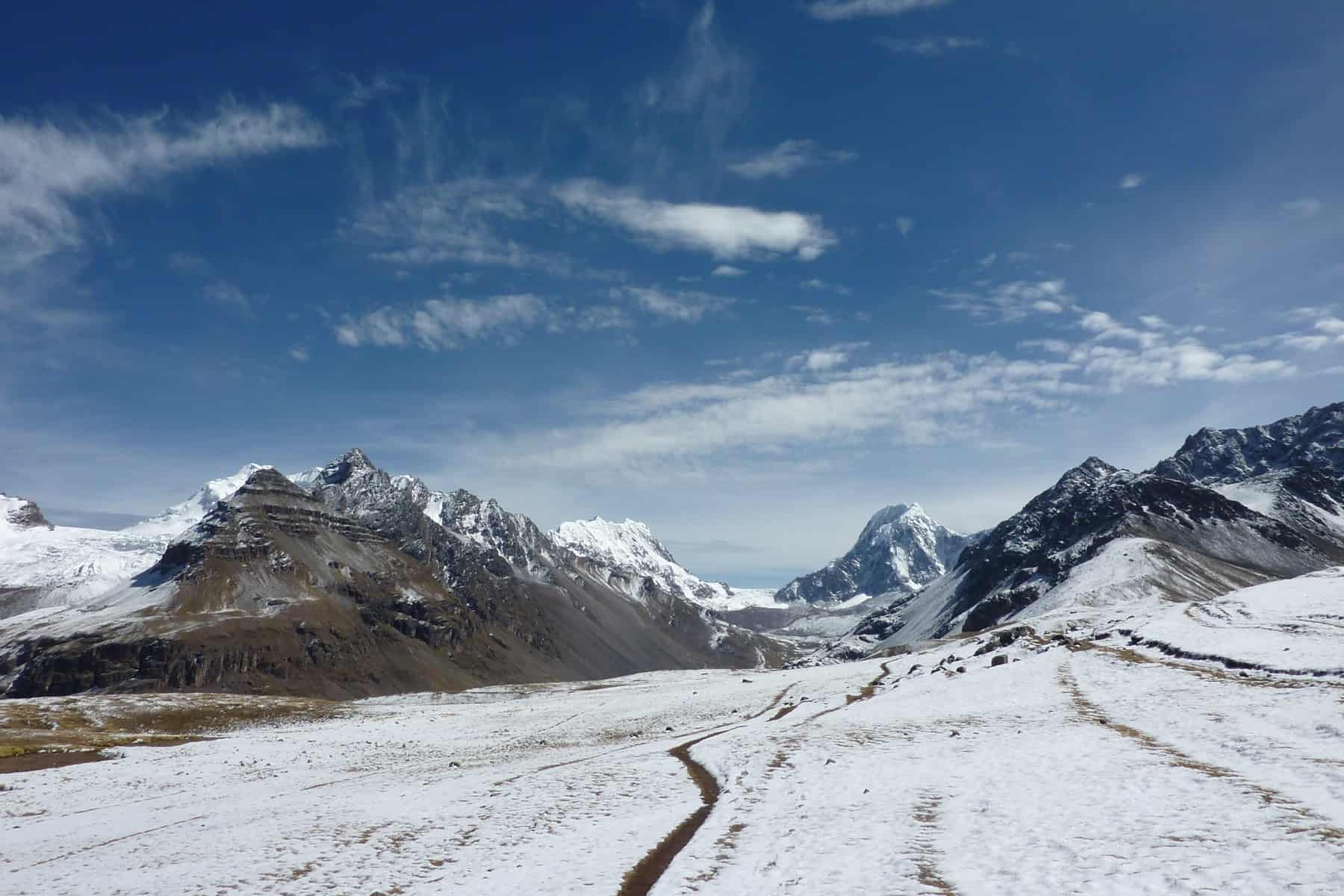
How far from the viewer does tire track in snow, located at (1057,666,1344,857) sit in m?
14.7

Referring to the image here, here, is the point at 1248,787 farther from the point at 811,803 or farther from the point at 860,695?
the point at 860,695

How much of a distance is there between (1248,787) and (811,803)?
11.4 metres

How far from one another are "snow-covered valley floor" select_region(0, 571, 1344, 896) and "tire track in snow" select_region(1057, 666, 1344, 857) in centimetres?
11

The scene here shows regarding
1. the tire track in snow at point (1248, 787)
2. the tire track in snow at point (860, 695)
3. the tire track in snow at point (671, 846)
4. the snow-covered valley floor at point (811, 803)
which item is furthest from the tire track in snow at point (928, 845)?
the tire track in snow at point (860, 695)

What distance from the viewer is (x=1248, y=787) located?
62.1 feet

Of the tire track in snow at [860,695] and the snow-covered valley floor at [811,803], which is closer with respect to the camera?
the snow-covered valley floor at [811,803]

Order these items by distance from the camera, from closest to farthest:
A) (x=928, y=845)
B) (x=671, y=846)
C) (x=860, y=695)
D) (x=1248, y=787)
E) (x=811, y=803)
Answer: (x=928, y=845) < (x=1248, y=787) < (x=671, y=846) < (x=811, y=803) < (x=860, y=695)

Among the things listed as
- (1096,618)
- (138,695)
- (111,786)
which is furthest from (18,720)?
(1096,618)

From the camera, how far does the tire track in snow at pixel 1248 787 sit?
14688 millimetres

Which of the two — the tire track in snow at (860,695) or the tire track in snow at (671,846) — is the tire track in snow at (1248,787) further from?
the tire track in snow at (860,695)

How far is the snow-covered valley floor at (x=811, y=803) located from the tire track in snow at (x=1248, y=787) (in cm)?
11

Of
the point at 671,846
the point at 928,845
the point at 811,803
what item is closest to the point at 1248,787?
the point at 928,845

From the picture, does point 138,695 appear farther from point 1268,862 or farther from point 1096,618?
point 1096,618

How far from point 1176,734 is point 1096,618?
107882mm
